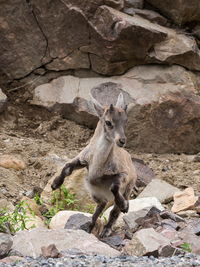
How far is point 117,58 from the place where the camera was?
11.7 meters

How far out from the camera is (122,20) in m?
11.3

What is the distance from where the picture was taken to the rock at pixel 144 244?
6.27 meters

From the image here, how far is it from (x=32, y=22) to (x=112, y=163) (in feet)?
15.1

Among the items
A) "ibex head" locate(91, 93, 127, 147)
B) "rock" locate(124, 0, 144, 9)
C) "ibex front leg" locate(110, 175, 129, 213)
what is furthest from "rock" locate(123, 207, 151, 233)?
"rock" locate(124, 0, 144, 9)

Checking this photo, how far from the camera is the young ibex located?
7875 mm

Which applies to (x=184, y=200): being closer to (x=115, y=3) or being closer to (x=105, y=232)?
(x=105, y=232)

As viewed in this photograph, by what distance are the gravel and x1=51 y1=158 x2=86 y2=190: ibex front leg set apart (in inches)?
87.3

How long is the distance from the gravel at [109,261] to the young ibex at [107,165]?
1.80m

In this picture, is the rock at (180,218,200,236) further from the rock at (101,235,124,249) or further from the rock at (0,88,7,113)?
the rock at (0,88,7,113)

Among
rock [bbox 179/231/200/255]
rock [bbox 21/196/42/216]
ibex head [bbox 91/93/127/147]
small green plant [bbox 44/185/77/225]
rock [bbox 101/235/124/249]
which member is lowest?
small green plant [bbox 44/185/77/225]

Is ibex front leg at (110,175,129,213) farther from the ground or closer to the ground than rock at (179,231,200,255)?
closer to the ground

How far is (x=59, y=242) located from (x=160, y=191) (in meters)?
3.92

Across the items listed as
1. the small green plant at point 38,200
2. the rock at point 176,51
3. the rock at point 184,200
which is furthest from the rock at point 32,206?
the rock at point 176,51

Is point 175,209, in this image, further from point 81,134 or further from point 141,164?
point 81,134
